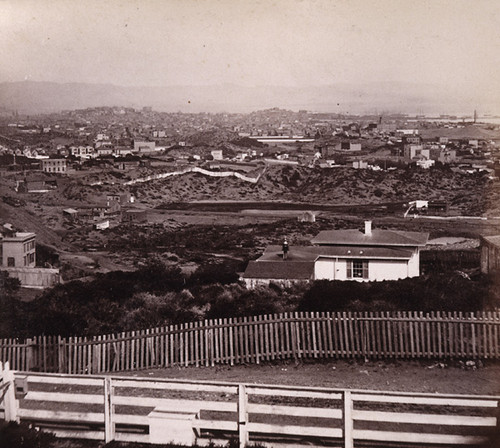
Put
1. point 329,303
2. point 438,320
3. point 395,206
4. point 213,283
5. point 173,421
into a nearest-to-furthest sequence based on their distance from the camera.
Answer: point 173,421
point 438,320
point 329,303
point 213,283
point 395,206

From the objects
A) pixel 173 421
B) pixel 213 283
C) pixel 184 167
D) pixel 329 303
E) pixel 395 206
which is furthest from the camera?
pixel 184 167

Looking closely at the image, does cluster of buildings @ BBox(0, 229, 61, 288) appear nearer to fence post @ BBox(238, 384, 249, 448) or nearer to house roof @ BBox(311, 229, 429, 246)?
house roof @ BBox(311, 229, 429, 246)

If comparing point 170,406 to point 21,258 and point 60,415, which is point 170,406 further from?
point 21,258

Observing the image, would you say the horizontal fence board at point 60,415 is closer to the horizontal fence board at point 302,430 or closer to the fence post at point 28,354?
the horizontal fence board at point 302,430

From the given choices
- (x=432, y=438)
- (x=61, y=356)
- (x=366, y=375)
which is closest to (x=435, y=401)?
(x=432, y=438)

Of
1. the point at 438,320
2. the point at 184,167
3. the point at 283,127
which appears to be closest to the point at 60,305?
the point at 184,167

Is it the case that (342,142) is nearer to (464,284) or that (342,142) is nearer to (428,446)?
(464,284)
